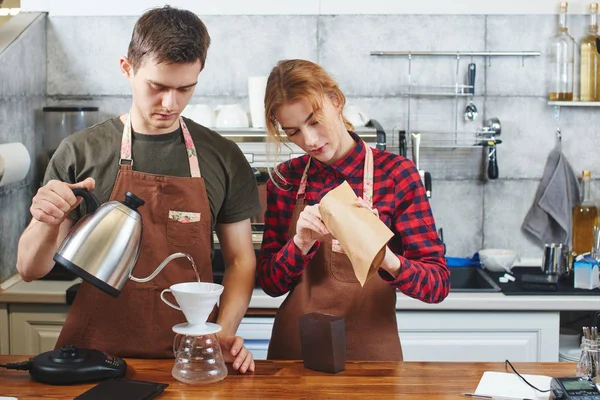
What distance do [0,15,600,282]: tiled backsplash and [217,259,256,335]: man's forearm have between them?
1571 millimetres

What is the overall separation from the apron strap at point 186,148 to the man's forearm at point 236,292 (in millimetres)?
264

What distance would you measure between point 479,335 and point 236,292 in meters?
1.25

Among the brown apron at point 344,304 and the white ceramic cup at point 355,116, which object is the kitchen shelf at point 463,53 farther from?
the brown apron at point 344,304

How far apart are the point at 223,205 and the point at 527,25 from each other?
1945 mm

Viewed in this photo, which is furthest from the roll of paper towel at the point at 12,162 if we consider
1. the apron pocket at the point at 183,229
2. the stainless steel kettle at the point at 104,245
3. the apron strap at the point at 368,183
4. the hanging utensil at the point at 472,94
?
the hanging utensil at the point at 472,94

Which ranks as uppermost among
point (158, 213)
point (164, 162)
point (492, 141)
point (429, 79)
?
point (429, 79)

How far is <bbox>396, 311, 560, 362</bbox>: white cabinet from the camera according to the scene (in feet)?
9.93

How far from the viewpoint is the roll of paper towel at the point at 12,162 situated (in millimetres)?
2832

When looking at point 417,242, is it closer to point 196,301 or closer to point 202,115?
point 196,301

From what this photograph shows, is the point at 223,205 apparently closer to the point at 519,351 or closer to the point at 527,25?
the point at 519,351

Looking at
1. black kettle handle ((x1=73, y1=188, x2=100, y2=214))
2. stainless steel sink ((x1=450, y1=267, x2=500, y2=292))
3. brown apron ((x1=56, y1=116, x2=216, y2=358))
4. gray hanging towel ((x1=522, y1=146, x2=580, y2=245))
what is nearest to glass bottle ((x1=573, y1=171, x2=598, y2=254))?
gray hanging towel ((x1=522, y1=146, x2=580, y2=245))

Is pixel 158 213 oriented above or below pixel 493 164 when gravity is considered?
below

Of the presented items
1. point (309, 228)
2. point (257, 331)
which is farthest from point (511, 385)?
point (257, 331)

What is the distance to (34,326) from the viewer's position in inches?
122
